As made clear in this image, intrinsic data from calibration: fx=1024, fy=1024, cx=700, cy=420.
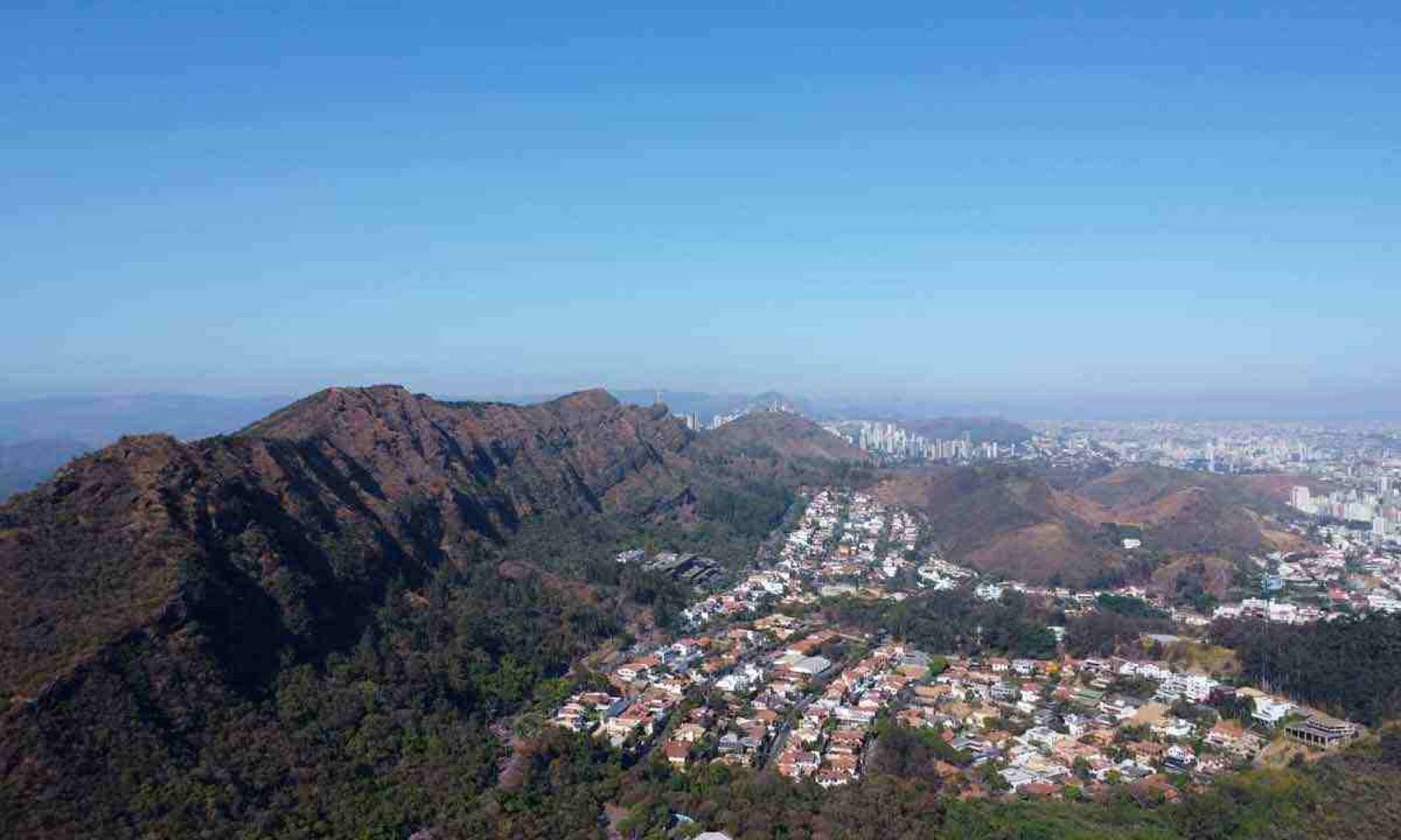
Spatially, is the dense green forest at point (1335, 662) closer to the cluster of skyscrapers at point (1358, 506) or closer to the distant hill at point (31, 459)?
the cluster of skyscrapers at point (1358, 506)

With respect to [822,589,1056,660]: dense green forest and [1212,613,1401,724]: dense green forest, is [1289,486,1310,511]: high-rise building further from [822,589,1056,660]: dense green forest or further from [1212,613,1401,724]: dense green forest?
[1212,613,1401,724]: dense green forest

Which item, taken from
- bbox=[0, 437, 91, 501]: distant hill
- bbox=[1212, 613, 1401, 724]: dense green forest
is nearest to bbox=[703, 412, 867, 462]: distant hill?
bbox=[0, 437, 91, 501]: distant hill

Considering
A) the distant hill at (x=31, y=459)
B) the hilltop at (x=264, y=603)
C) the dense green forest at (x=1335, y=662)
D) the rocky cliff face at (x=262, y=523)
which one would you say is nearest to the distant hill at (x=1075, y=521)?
the dense green forest at (x=1335, y=662)

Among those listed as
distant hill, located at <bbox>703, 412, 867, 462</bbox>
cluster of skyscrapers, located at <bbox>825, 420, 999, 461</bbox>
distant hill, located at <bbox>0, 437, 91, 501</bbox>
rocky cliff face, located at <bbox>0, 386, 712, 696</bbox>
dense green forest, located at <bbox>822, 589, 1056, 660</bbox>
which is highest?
rocky cliff face, located at <bbox>0, 386, 712, 696</bbox>

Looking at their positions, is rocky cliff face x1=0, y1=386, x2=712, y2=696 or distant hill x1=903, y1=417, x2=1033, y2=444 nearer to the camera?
rocky cliff face x1=0, y1=386, x2=712, y2=696

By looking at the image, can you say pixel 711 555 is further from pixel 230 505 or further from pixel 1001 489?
pixel 230 505

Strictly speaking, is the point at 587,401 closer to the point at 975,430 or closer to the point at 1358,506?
the point at 1358,506
